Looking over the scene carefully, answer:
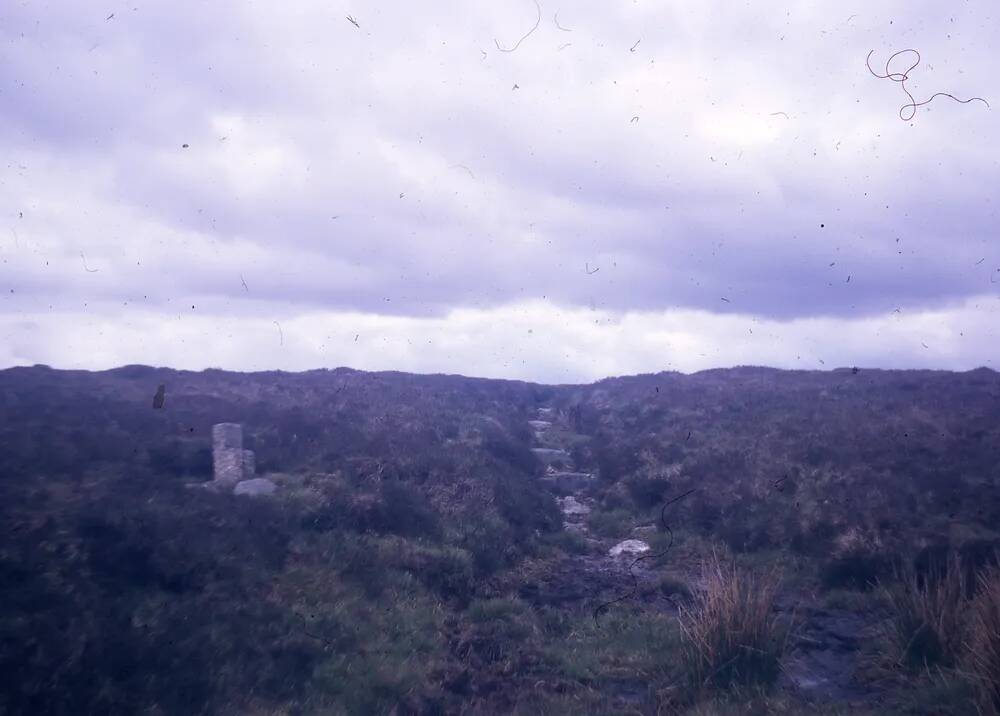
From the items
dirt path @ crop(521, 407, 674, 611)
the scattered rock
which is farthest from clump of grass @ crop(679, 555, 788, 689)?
the scattered rock

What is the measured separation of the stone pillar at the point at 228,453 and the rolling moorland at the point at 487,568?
16.9 inches

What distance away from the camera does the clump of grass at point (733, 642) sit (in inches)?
326

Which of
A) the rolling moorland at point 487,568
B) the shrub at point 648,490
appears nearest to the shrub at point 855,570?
the rolling moorland at point 487,568

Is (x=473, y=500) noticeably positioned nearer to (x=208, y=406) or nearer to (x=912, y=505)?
(x=912, y=505)

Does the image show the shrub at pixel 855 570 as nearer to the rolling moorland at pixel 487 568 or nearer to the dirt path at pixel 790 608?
the rolling moorland at pixel 487 568

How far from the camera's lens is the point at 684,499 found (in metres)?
18.5

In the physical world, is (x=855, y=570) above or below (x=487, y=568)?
above

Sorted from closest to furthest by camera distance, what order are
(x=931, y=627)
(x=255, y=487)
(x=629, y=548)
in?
1. (x=931, y=627)
2. (x=255, y=487)
3. (x=629, y=548)

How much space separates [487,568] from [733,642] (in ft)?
21.4

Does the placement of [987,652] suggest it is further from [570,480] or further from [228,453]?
[570,480]

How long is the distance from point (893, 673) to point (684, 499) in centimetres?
1017

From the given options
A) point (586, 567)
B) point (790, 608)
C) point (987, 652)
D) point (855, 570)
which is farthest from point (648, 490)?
point (987, 652)

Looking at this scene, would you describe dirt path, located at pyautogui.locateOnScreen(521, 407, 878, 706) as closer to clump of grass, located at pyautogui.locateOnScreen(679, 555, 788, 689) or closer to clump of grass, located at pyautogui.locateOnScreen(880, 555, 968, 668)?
clump of grass, located at pyautogui.locateOnScreen(679, 555, 788, 689)

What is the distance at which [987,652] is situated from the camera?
21.5 ft
